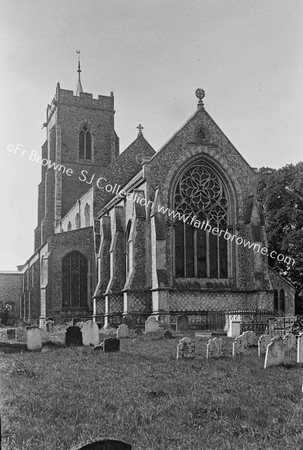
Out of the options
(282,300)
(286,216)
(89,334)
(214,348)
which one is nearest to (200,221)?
(282,300)

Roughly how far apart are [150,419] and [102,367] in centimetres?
423

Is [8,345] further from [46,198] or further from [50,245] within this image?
[46,198]

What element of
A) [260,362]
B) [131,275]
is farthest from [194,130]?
[260,362]

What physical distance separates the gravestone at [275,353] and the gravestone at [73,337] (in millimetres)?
6632

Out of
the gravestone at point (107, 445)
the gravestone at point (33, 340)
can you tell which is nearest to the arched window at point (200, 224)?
the gravestone at point (33, 340)

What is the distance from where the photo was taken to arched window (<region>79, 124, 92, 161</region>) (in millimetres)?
44250

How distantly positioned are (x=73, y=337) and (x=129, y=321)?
328 inches

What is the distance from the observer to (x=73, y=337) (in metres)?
15.6

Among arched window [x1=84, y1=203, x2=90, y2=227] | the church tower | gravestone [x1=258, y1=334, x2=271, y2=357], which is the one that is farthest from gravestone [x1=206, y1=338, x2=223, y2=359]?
the church tower

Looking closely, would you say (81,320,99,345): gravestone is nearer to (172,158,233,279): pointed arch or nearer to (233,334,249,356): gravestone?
(233,334,249,356): gravestone

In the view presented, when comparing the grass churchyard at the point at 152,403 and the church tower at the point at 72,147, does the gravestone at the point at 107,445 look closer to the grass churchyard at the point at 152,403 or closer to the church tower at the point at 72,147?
the grass churchyard at the point at 152,403

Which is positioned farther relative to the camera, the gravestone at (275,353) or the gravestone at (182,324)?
the gravestone at (182,324)

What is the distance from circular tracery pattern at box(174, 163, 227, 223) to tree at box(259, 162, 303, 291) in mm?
8855

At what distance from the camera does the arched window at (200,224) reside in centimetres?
2591
